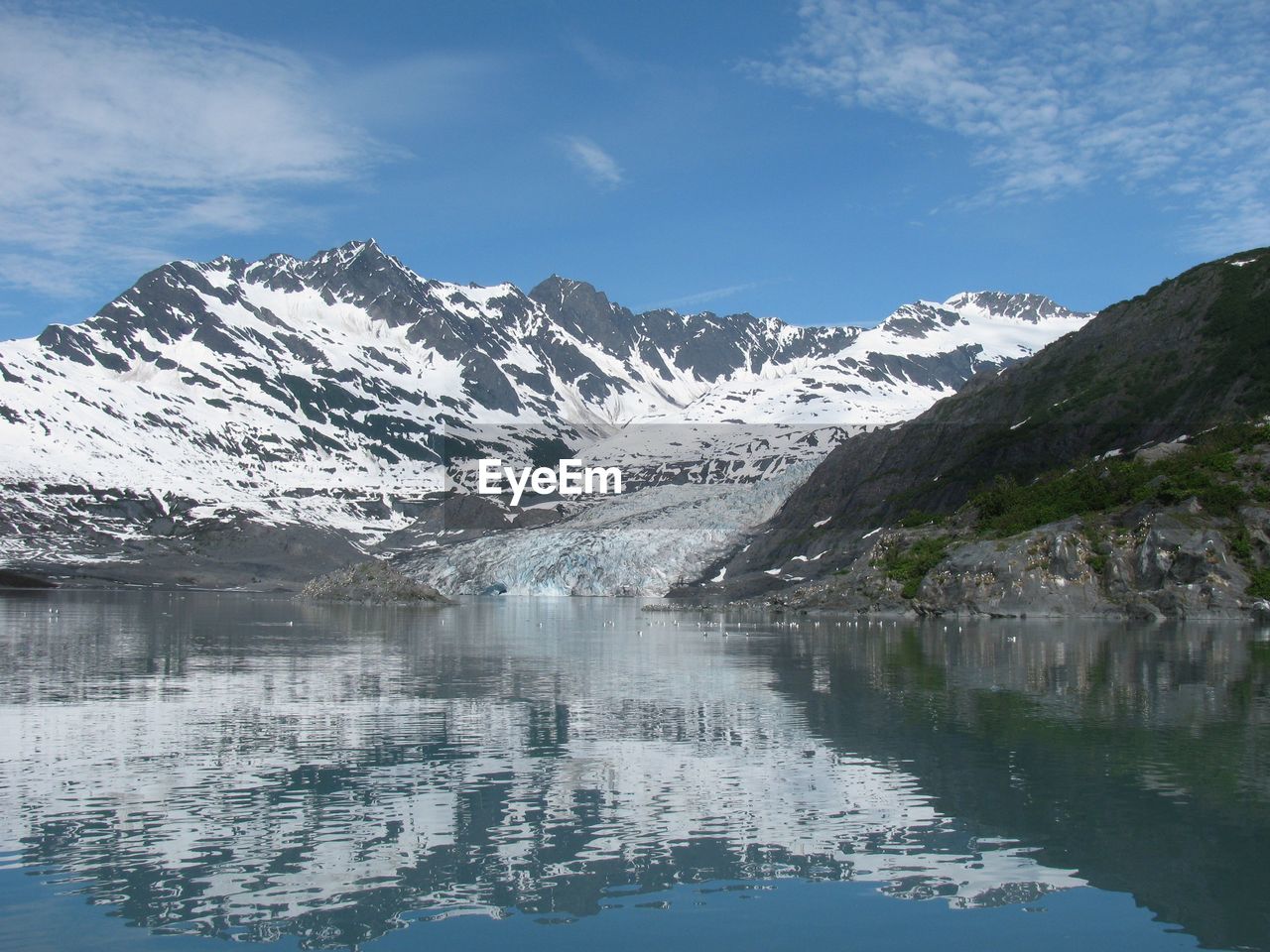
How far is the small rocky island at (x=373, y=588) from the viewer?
169 m

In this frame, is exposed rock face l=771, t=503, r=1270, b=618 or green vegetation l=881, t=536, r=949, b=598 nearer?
exposed rock face l=771, t=503, r=1270, b=618

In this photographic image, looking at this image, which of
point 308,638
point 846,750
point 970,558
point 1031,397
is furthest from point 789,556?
point 846,750

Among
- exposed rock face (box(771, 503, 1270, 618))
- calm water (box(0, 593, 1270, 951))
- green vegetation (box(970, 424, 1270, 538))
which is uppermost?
green vegetation (box(970, 424, 1270, 538))

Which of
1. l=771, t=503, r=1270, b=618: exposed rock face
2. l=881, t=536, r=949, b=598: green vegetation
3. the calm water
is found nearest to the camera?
the calm water

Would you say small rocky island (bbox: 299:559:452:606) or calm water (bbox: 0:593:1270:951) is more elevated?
small rocky island (bbox: 299:559:452:606)

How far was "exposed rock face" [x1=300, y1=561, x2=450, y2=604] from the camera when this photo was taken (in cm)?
16894

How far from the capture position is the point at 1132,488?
111438 millimetres

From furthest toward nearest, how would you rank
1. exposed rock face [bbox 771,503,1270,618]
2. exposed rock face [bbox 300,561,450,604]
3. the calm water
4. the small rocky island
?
exposed rock face [bbox 300,561,450,604]
the small rocky island
exposed rock face [bbox 771,503,1270,618]
the calm water

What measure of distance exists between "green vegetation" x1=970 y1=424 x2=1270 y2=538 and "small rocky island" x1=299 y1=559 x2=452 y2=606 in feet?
260

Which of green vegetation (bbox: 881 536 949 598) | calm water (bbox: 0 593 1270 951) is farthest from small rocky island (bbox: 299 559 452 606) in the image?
calm water (bbox: 0 593 1270 951)

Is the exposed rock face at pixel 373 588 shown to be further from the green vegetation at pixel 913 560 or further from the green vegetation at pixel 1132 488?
the green vegetation at pixel 1132 488

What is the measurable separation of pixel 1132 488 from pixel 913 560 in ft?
70.5

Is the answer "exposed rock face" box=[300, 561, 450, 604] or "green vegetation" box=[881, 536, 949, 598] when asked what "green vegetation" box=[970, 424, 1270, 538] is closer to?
"green vegetation" box=[881, 536, 949, 598]

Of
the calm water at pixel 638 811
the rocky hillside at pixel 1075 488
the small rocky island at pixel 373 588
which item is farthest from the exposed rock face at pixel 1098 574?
the small rocky island at pixel 373 588
